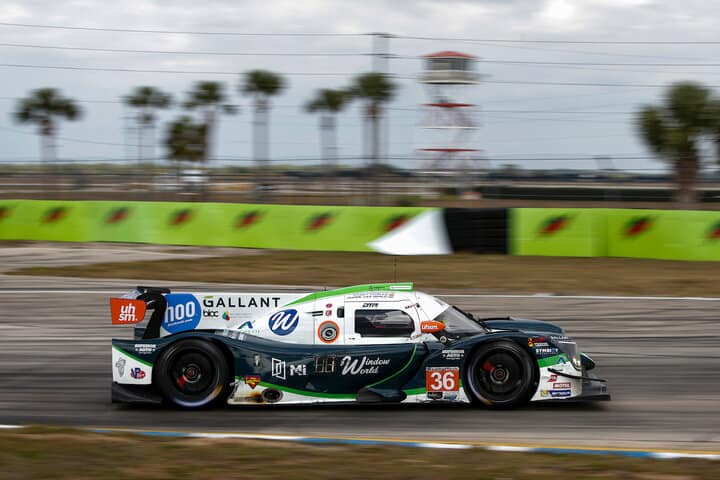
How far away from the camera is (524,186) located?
2677 cm

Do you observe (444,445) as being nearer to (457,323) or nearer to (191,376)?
(457,323)

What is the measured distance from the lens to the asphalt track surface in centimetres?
784

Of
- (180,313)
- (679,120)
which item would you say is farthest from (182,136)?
(180,313)

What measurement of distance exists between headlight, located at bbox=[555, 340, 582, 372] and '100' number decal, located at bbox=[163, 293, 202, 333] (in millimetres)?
3695

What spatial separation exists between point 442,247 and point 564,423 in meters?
14.6

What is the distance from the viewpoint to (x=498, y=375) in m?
8.49

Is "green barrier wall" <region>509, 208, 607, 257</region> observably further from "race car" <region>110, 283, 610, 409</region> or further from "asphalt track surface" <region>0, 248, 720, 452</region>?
"race car" <region>110, 283, 610, 409</region>

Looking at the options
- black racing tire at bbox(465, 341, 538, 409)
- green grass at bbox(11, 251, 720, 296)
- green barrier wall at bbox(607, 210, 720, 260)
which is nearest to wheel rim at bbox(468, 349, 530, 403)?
black racing tire at bbox(465, 341, 538, 409)

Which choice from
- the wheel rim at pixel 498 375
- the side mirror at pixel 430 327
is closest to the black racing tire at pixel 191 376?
the side mirror at pixel 430 327

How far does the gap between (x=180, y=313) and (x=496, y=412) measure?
11.2ft

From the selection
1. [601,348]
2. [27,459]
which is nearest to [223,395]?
[27,459]

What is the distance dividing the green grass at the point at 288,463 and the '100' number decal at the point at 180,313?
2096mm

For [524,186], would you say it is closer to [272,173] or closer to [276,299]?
[272,173]

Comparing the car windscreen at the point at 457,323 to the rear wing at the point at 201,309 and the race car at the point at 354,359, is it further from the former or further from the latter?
the rear wing at the point at 201,309
